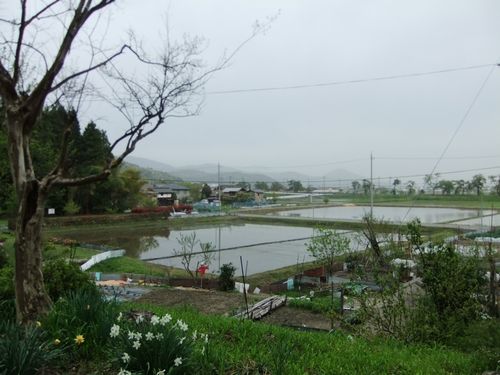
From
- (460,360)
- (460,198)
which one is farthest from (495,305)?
(460,198)

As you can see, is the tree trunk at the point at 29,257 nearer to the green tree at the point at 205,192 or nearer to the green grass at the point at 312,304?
the green grass at the point at 312,304

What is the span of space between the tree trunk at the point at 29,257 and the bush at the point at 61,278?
2533mm

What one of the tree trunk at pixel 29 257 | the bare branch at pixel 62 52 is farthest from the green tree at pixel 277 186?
the tree trunk at pixel 29 257

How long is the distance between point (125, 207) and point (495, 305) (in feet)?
157

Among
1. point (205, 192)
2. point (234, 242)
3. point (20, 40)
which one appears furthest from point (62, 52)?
point (205, 192)

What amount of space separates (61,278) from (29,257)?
2.83 meters

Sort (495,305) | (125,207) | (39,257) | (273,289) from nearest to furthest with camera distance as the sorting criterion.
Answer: (39,257) < (495,305) < (273,289) < (125,207)

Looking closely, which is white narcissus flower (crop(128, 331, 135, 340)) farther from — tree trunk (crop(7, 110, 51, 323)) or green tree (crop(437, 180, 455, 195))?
green tree (crop(437, 180, 455, 195))

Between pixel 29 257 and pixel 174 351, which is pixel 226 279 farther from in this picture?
pixel 174 351

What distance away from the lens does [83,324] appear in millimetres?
4043

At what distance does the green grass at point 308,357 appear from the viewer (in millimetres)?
3490

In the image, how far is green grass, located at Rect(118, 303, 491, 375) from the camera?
3.49 meters

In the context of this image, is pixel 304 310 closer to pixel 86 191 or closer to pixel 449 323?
pixel 449 323

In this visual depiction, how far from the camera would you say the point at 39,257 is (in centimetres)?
474
